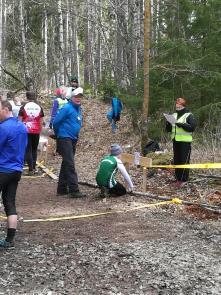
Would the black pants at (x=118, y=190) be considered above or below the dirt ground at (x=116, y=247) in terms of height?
above

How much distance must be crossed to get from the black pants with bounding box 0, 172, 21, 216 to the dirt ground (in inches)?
20.0

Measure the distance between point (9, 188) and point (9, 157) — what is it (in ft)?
1.33

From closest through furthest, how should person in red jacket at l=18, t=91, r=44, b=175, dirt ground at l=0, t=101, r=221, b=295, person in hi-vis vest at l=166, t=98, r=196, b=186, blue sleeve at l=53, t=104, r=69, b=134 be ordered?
dirt ground at l=0, t=101, r=221, b=295 < blue sleeve at l=53, t=104, r=69, b=134 < person in hi-vis vest at l=166, t=98, r=196, b=186 < person in red jacket at l=18, t=91, r=44, b=175

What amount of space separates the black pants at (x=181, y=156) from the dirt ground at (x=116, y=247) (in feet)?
0.86

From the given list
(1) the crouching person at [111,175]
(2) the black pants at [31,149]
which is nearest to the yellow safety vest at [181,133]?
(1) the crouching person at [111,175]

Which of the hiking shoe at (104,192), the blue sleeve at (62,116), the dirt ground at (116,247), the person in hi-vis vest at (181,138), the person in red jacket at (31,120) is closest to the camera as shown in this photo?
the dirt ground at (116,247)

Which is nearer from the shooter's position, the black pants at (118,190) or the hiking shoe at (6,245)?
the hiking shoe at (6,245)

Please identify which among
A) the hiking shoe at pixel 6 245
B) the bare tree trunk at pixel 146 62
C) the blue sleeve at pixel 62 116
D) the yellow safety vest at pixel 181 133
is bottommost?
the hiking shoe at pixel 6 245

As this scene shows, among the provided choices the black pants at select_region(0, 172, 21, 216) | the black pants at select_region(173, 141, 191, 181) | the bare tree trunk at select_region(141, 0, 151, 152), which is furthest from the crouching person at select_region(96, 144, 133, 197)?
the black pants at select_region(0, 172, 21, 216)

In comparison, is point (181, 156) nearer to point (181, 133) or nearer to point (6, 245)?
point (181, 133)

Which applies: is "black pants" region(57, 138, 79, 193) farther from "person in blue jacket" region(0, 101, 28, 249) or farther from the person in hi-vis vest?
"person in blue jacket" region(0, 101, 28, 249)

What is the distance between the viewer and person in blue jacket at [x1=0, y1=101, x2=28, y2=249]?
628cm

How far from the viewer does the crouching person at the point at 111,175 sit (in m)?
9.15

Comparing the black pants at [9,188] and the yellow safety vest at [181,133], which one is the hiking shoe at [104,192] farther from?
the black pants at [9,188]
